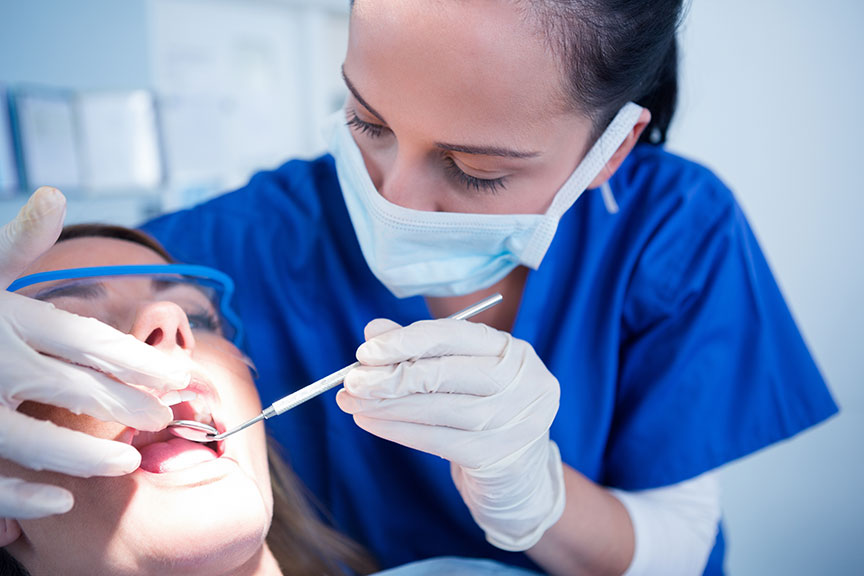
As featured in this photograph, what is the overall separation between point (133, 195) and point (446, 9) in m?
2.22

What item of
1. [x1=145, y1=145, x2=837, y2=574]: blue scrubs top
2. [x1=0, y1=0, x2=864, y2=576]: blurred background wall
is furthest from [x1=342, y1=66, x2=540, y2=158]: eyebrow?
[x1=0, y1=0, x2=864, y2=576]: blurred background wall

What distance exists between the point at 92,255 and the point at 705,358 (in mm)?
1145

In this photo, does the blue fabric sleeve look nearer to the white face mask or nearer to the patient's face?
the white face mask

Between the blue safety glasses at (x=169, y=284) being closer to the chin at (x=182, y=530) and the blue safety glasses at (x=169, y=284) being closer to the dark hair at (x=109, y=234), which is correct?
the dark hair at (x=109, y=234)

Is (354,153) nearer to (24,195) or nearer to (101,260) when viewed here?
(101,260)

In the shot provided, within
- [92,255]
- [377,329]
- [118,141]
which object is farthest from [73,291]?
[118,141]

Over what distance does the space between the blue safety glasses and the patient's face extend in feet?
0.04

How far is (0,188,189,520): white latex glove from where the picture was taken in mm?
637

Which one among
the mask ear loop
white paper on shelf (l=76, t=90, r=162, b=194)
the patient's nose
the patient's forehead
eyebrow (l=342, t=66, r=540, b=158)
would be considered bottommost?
white paper on shelf (l=76, t=90, r=162, b=194)

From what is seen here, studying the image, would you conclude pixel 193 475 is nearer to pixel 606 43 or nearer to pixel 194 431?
pixel 194 431

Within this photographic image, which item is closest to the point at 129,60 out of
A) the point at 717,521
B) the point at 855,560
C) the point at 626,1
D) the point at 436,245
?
the point at 436,245

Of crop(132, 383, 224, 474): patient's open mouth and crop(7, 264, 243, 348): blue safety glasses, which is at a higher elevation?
crop(7, 264, 243, 348): blue safety glasses

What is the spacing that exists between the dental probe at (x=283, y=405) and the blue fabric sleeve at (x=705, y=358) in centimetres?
51

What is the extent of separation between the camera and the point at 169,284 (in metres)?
1.03
